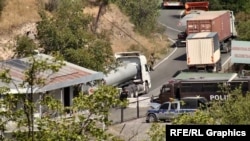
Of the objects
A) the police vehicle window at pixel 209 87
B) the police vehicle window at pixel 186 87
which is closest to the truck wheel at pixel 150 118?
the police vehicle window at pixel 186 87

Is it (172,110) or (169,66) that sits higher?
(169,66)

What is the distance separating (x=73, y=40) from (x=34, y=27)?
7.44m

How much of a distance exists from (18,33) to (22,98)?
123 ft

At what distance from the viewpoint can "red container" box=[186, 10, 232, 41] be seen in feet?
188

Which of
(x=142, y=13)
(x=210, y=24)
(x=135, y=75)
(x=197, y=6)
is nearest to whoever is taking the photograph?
(x=135, y=75)

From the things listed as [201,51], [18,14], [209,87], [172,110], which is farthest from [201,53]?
[172,110]

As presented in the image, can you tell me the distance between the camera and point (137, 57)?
4959cm

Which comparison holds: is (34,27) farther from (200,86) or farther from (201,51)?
(200,86)

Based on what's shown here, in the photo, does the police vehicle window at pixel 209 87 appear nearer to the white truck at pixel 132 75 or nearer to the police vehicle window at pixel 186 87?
the police vehicle window at pixel 186 87

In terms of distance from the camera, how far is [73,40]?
150 feet

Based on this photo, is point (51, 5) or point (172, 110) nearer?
point (172, 110)

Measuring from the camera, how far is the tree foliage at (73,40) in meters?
44.4

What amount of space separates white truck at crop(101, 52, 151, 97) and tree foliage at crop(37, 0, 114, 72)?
2.42 ft

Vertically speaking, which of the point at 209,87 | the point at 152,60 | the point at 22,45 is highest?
the point at 22,45
